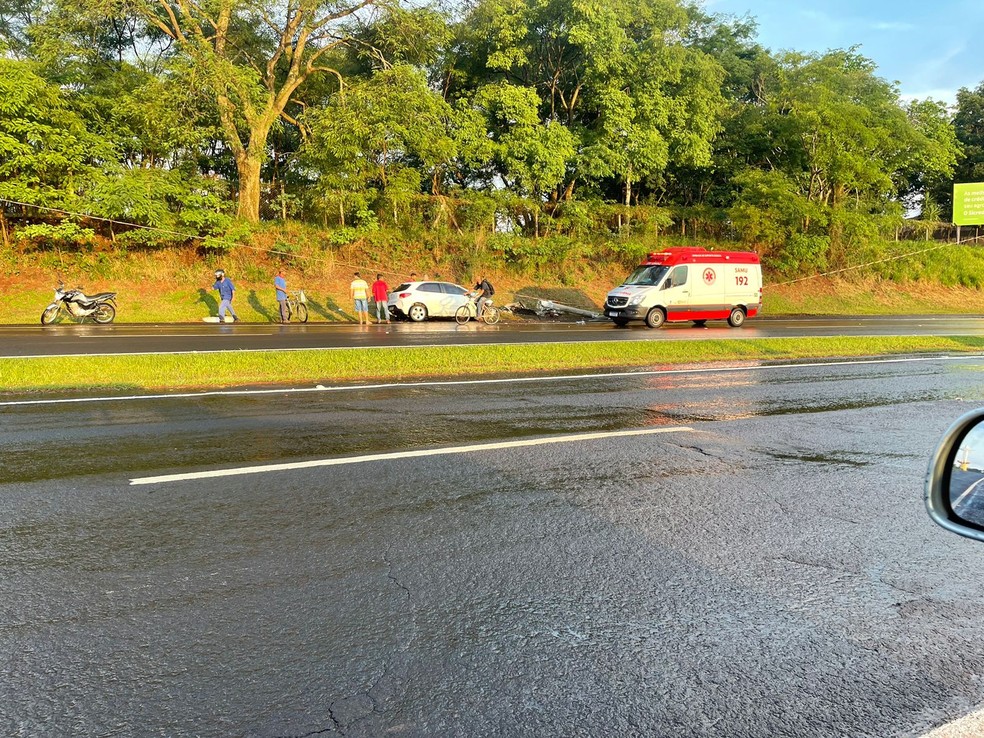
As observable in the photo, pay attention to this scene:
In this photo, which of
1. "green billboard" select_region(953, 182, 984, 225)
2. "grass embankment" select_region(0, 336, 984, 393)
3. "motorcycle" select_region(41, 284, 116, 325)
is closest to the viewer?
"grass embankment" select_region(0, 336, 984, 393)

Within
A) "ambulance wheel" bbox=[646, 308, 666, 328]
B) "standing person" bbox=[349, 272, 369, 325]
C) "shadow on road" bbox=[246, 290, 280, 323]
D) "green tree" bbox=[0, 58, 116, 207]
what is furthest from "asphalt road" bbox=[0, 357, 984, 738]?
"green tree" bbox=[0, 58, 116, 207]

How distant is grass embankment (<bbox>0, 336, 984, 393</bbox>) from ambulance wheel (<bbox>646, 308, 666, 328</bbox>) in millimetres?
7596

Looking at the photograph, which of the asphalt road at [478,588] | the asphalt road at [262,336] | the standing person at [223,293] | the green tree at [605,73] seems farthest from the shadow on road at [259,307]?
the asphalt road at [478,588]

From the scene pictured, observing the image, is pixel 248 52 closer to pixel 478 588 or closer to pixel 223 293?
pixel 223 293

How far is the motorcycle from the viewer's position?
840 inches

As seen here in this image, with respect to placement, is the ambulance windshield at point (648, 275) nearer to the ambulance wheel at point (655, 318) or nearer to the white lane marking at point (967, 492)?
the ambulance wheel at point (655, 318)

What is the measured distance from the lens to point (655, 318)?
24766mm

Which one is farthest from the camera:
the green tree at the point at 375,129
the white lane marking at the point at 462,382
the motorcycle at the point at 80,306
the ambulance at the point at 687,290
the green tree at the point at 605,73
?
the green tree at the point at 605,73

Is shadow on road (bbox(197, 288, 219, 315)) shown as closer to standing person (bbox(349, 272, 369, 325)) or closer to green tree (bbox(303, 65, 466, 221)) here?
standing person (bbox(349, 272, 369, 325))

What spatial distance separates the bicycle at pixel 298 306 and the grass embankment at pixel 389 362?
40.1 feet

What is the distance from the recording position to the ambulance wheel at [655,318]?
24.7 metres

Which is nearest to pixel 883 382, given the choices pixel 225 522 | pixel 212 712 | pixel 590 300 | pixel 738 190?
pixel 225 522

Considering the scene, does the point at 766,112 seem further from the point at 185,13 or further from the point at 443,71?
the point at 185,13

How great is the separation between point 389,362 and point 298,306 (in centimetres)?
1376
